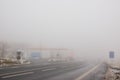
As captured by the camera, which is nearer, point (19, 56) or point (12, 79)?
point (12, 79)

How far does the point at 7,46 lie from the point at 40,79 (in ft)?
398

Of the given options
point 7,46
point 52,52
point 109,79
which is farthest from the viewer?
point 7,46

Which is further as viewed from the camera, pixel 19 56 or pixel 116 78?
pixel 19 56

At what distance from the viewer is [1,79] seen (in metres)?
14.5

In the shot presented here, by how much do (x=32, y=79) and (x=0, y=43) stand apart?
4575 inches

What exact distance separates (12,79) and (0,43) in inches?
4572

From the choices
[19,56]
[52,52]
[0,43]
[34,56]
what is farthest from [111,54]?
[0,43]

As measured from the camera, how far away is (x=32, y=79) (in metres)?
14.9

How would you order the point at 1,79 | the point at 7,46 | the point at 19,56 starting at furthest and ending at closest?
the point at 7,46 < the point at 19,56 < the point at 1,79

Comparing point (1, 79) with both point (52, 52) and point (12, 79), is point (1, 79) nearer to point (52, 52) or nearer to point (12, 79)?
point (12, 79)

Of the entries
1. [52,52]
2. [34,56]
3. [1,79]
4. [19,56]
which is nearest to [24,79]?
[1,79]

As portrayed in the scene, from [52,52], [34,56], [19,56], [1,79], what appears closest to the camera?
[1,79]

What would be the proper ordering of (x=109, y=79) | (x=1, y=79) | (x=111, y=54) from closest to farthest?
(x=1, y=79)
(x=109, y=79)
(x=111, y=54)

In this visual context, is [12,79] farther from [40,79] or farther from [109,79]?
[109,79]
